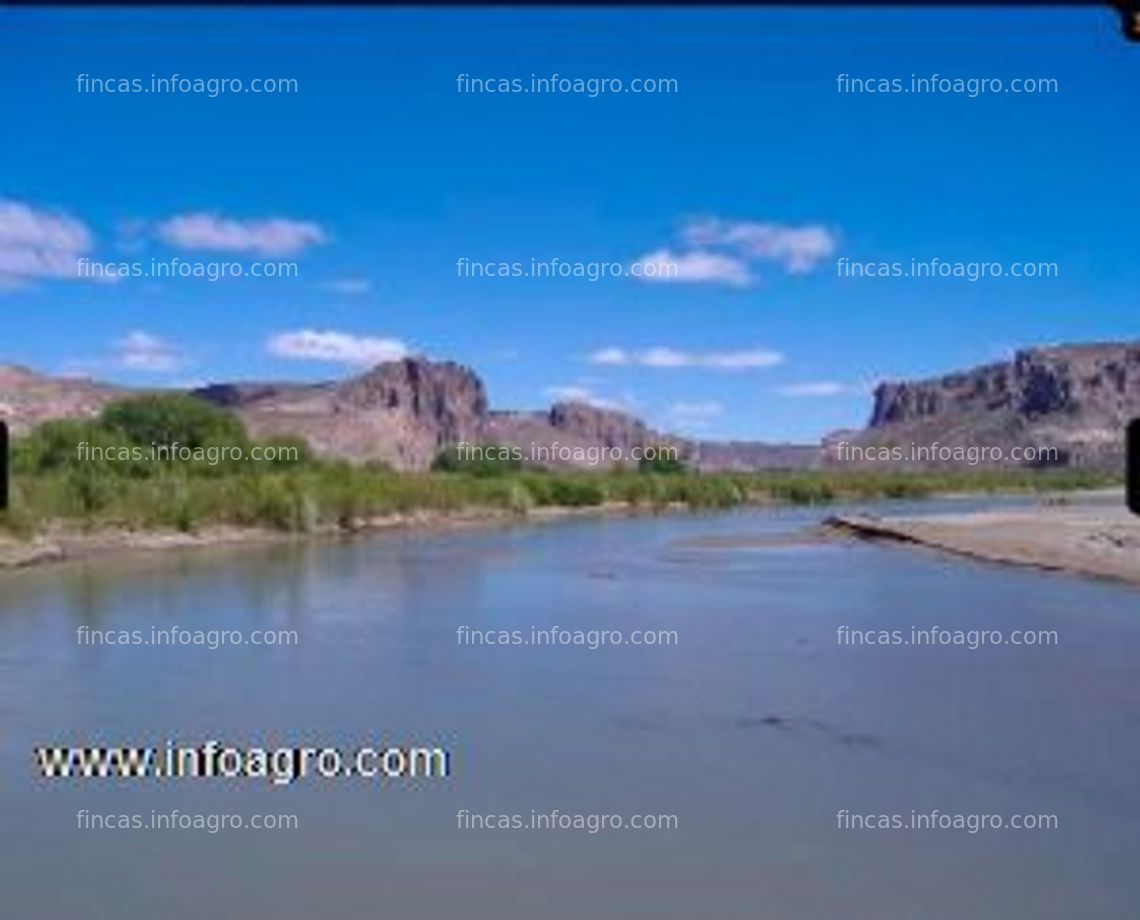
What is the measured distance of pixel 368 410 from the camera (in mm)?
187000

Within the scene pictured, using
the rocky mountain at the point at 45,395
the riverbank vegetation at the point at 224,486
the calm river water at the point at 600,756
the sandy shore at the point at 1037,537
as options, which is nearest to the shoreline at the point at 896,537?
the sandy shore at the point at 1037,537

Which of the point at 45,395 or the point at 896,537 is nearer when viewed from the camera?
the point at 896,537

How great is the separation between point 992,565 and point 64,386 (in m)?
109

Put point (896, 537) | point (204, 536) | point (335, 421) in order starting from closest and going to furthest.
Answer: point (204, 536) → point (896, 537) → point (335, 421)

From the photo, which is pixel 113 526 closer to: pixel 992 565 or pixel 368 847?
pixel 992 565

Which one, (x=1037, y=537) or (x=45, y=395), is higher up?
(x=45, y=395)

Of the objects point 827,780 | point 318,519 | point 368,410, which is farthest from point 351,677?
point 368,410

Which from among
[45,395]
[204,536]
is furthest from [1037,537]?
[45,395]

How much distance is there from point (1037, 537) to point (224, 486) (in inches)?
1023

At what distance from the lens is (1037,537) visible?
4719 centimetres

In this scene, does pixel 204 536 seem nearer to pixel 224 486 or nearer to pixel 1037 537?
pixel 224 486

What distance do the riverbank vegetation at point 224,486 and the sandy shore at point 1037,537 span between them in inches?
726

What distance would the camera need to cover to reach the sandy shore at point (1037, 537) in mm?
37625

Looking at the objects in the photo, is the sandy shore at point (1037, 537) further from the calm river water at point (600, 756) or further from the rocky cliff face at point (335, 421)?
the rocky cliff face at point (335, 421)
